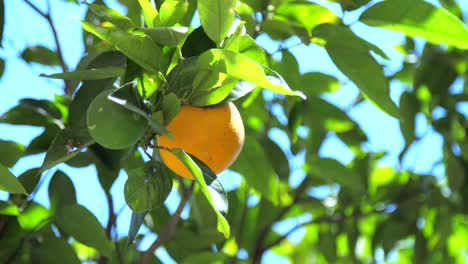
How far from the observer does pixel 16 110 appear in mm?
1300

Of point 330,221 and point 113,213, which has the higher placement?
point 113,213

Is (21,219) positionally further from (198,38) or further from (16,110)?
(198,38)

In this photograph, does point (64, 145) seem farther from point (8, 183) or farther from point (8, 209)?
point (8, 209)

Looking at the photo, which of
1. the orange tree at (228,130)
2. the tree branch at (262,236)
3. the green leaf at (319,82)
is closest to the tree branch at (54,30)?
the orange tree at (228,130)

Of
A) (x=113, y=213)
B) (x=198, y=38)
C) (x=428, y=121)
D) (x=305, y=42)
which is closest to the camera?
(x=198, y=38)

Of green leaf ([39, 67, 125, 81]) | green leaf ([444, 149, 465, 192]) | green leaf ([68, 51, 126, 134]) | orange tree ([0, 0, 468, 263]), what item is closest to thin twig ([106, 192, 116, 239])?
orange tree ([0, 0, 468, 263])

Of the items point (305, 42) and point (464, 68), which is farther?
point (464, 68)

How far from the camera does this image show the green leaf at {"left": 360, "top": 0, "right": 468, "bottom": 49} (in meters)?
1.05

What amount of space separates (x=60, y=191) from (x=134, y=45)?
477 mm

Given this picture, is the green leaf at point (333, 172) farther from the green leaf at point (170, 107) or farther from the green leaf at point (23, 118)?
the green leaf at point (170, 107)

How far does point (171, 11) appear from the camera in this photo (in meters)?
0.94

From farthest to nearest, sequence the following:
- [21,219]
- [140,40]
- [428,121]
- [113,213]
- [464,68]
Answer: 1. [464,68]
2. [428,121]
3. [113,213]
4. [21,219]
5. [140,40]

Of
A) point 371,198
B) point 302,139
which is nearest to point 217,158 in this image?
point 302,139

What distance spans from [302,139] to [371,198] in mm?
332
